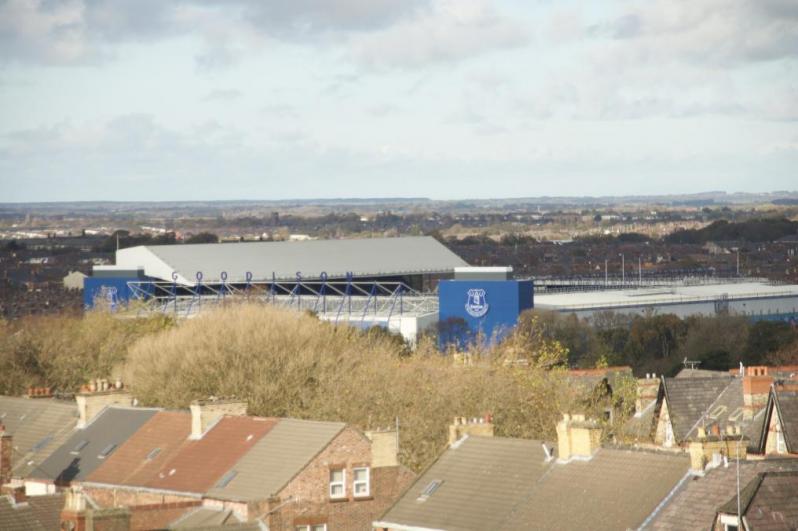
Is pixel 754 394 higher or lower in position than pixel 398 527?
higher

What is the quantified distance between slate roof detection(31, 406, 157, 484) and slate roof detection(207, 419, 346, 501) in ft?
25.6

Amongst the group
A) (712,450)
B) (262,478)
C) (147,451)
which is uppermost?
(712,450)

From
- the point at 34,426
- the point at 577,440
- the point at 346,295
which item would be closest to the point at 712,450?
the point at 577,440

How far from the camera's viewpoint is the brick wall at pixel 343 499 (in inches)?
1928

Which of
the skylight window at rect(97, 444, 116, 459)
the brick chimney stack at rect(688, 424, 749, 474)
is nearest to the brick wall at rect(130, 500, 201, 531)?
the skylight window at rect(97, 444, 116, 459)

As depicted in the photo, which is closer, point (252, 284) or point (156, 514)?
point (156, 514)

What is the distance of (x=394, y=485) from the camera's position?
5100 centimetres

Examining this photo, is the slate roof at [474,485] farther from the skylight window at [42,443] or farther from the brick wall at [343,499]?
the skylight window at [42,443]

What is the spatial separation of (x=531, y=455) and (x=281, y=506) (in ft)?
20.9

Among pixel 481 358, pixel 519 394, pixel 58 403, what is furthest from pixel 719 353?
pixel 58 403

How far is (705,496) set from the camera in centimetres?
4069

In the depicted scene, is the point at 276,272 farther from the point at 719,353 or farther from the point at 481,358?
the point at 481,358

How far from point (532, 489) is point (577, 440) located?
1720mm

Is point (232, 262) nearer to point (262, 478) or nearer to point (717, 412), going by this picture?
point (717, 412)
